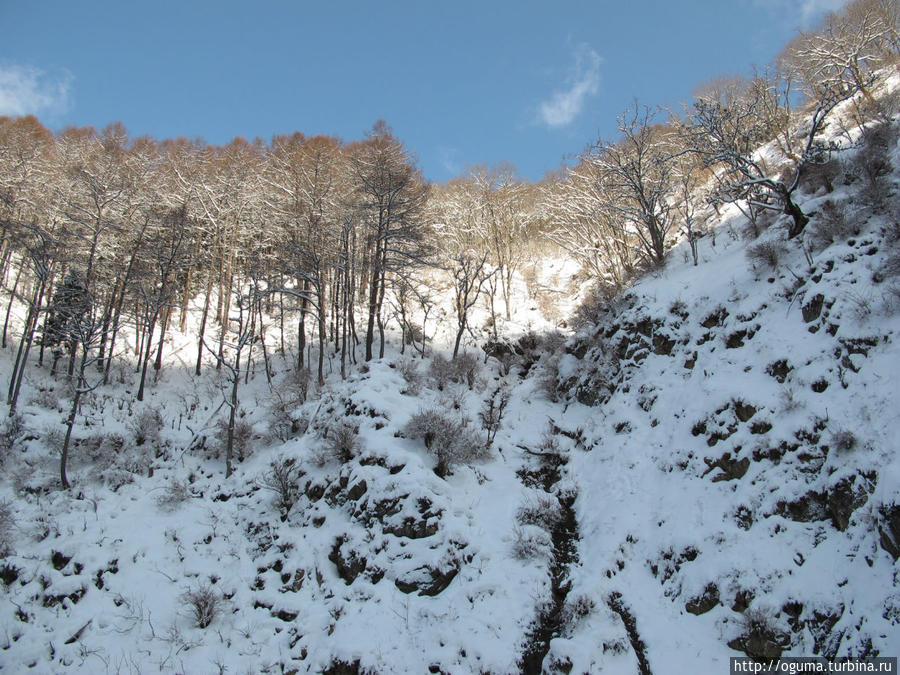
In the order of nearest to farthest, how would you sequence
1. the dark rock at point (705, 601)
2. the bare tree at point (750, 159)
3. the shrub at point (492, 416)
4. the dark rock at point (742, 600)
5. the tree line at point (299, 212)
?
the dark rock at point (742, 600)
the dark rock at point (705, 601)
the bare tree at point (750, 159)
the shrub at point (492, 416)
the tree line at point (299, 212)

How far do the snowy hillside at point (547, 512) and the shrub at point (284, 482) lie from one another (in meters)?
0.08

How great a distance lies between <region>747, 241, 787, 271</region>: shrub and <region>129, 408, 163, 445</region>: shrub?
19220 mm

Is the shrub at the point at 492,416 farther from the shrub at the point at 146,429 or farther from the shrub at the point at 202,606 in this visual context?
the shrub at the point at 146,429

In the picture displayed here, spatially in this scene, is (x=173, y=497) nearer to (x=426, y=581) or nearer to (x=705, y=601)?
(x=426, y=581)

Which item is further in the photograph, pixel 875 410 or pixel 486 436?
pixel 486 436

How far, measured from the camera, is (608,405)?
13195mm

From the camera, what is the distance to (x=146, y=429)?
13586 mm

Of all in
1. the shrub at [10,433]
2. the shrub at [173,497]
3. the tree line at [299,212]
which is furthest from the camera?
the tree line at [299,212]

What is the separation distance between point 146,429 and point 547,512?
1305 centimetres

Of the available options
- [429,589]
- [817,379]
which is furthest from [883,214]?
[429,589]

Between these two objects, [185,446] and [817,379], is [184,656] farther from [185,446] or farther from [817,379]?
[817,379]

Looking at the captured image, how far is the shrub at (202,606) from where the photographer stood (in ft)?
26.5

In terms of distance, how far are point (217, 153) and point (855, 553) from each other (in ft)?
116

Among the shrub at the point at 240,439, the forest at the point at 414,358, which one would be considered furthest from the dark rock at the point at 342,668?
the shrub at the point at 240,439
